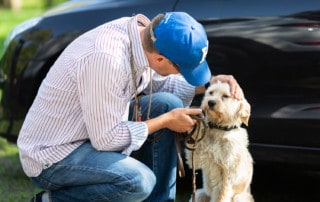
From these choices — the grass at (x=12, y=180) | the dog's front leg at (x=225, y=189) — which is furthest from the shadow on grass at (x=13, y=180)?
the dog's front leg at (x=225, y=189)

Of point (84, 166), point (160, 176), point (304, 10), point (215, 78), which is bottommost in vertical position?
point (160, 176)

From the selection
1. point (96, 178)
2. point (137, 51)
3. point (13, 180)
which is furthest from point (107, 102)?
point (13, 180)

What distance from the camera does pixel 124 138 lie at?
3211 millimetres

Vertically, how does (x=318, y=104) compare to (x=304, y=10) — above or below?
below

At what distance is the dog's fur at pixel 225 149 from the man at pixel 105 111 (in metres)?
0.20

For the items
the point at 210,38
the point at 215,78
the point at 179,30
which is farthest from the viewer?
the point at 210,38

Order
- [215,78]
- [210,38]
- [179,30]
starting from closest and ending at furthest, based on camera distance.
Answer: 1. [179,30]
2. [215,78]
3. [210,38]

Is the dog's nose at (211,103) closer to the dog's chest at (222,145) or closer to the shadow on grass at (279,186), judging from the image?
the dog's chest at (222,145)

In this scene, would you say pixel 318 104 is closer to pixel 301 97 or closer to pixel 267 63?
pixel 301 97

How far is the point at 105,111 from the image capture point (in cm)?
314

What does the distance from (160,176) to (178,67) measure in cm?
75

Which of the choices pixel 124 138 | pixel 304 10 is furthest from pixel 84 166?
pixel 304 10

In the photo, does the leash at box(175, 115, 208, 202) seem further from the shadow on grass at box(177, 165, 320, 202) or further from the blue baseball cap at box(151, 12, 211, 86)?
the shadow on grass at box(177, 165, 320, 202)

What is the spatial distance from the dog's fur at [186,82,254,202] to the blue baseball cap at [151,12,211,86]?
415mm
